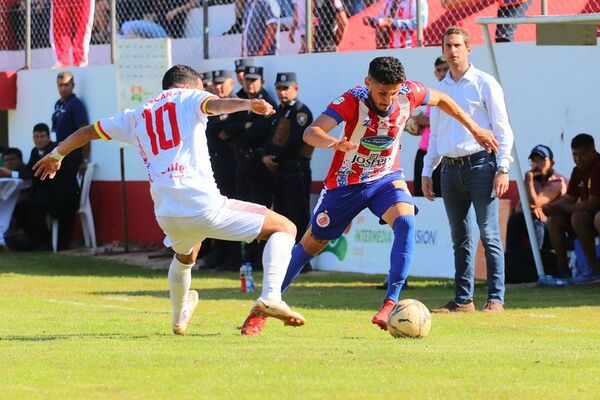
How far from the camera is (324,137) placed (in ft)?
31.1

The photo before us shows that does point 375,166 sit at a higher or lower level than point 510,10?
lower

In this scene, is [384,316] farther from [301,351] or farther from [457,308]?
[457,308]

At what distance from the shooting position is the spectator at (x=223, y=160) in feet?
60.5

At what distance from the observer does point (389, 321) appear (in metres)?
9.67

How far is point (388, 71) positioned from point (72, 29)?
14127 mm

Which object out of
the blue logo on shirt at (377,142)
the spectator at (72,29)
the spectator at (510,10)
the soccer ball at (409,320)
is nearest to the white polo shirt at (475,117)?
the blue logo on shirt at (377,142)

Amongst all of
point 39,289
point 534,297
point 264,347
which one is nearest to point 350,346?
point 264,347

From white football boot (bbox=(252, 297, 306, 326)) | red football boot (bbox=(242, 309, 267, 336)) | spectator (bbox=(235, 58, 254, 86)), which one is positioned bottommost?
red football boot (bbox=(242, 309, 267, 336))

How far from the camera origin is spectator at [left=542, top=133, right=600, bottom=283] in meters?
15.1

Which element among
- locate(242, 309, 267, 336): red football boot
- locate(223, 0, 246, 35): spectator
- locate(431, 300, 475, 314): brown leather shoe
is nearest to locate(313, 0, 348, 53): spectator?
locate(223, 0, 246, 35): spectator

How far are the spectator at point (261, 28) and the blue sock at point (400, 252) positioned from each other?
9.97m

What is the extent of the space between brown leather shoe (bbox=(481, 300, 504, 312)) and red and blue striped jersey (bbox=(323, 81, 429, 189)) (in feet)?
7.44

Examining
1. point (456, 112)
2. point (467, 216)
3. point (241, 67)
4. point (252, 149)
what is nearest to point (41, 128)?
point (241, 67)

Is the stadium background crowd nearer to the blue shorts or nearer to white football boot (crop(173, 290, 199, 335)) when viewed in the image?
the blue shorts
